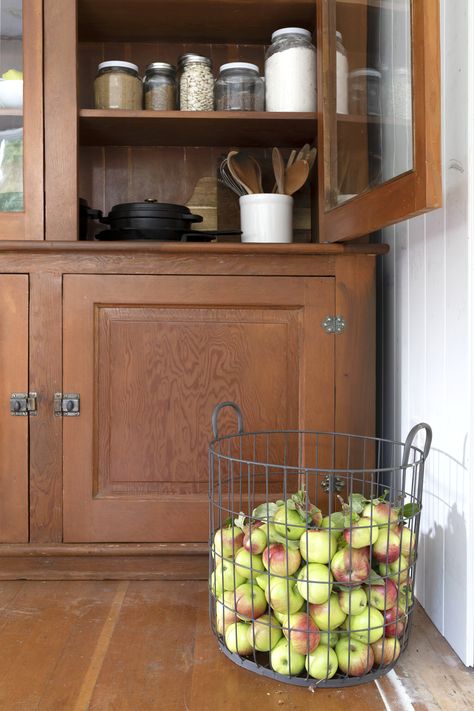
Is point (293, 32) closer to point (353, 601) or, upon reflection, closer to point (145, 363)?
point (145, 363)

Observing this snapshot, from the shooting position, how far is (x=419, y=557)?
1.51 meters

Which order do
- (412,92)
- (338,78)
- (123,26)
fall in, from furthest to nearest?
(123,26)
(338,78)
(412,92)

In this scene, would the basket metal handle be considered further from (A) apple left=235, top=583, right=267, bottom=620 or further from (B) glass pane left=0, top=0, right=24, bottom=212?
(B) glass pane left=0, top=0, right=24, bottom=212

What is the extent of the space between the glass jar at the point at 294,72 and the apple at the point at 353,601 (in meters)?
1.21

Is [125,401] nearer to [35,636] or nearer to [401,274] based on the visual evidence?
[35,636]

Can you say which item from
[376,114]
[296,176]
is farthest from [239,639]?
[296,176]

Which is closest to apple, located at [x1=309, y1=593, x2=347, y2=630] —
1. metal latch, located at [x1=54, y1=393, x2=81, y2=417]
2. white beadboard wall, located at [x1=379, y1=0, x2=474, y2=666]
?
white beadboard wall, located at [x1=379, y1=0, x2=474, y2=666]

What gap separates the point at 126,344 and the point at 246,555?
0.63 metres

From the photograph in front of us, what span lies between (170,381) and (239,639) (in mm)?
635

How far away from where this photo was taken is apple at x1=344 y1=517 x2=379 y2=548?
1175mm

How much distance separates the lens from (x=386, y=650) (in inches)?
47.2

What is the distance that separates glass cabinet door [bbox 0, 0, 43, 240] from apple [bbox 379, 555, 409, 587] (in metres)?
1.08

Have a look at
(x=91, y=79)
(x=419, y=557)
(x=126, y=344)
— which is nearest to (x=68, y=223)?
(x=126, y=344)

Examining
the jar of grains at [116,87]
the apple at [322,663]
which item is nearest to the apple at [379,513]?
the apple at [322,663]
